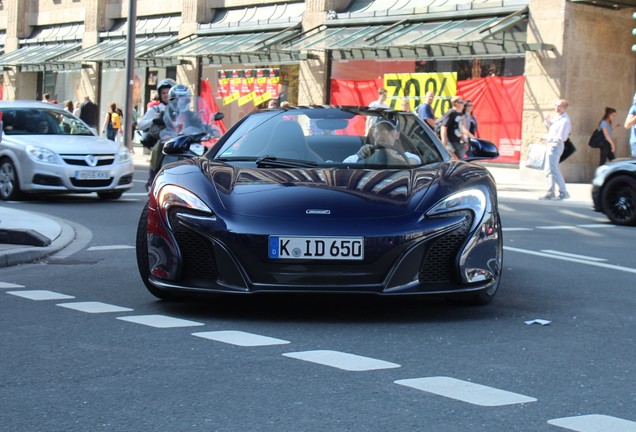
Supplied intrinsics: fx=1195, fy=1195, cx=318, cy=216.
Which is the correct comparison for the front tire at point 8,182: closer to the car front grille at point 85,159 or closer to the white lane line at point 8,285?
the car front grille at point 85,159

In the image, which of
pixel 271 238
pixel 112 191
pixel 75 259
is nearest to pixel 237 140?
pixel 271 238

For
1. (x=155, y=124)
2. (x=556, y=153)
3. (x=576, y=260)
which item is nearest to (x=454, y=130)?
(x=556, y=153)

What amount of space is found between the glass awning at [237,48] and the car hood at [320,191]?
25908mm

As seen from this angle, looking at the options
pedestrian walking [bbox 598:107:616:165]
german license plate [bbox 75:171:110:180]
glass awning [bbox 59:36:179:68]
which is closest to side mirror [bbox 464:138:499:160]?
german license plate [bbox 75:171:110:180]

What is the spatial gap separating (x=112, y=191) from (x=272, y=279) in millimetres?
11197

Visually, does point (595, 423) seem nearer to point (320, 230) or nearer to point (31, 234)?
point (320, 230)

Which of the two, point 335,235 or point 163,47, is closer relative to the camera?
point 335,235

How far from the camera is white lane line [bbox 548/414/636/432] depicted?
4.30 meters

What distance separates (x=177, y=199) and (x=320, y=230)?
2.97 feet

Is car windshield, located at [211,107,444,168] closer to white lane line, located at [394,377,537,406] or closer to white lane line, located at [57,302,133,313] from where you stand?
white lane line, located at [57,302,133,313]

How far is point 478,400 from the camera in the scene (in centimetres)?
473

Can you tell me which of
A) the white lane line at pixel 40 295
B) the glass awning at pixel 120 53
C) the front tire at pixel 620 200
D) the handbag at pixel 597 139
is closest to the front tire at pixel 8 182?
→ the front tire at pixel 620 200

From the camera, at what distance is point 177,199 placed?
22.6 feet

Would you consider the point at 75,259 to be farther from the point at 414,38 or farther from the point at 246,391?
the point at 414,38
